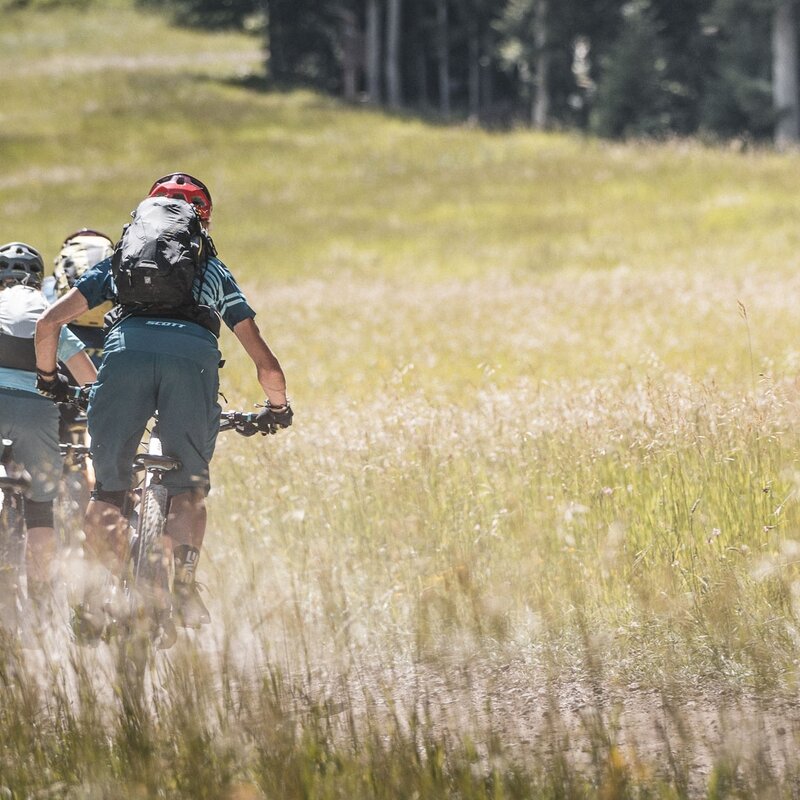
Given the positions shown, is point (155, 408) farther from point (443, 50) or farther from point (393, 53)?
point (443, 50)

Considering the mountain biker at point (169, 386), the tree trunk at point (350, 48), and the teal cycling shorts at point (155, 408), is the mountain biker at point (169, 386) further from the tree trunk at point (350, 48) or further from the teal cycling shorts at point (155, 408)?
the tree trunk at point (350, 48)

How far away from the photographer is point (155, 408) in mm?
5398

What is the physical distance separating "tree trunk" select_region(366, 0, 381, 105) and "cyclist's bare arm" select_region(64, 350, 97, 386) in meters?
54.2

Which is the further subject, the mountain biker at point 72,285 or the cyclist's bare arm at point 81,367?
the mountain biker at point 72,285

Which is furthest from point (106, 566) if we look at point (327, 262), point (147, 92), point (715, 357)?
point (147, 92)

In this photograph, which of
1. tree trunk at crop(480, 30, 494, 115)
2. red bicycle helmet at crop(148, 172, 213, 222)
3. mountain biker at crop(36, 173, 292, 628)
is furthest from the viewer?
tree trunk at crop(480, 30, 494, 115)

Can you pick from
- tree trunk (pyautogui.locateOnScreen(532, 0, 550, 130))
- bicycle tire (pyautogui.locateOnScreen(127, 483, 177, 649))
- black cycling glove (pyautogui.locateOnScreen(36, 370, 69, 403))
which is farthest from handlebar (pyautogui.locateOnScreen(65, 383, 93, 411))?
tree trunk (pyautogui.locateOnScreen(532, 0, 550, 130))

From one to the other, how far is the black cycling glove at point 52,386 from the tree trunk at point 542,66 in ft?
146

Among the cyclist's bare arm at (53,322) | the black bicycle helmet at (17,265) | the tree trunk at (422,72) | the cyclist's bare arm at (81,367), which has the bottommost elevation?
the cyclist's bare arm at (81,367)

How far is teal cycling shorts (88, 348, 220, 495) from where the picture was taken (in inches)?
205

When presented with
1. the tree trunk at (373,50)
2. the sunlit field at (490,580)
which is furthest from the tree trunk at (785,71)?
the sunlit field at (490,580)

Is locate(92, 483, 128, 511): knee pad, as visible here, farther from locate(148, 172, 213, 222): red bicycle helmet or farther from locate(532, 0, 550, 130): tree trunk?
locate(532, 0, 550, 130): tree trunk

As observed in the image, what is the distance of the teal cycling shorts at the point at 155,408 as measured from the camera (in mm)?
5215

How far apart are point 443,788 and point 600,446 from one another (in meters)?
3.41
